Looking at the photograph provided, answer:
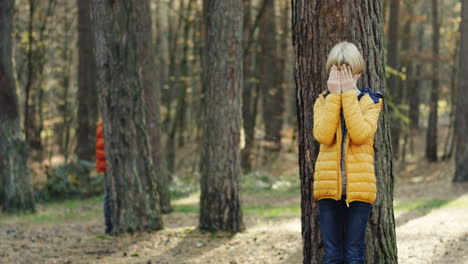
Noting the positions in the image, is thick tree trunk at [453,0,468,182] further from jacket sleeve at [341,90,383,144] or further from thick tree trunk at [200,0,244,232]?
jacket sleeve at [341,90,383,144]

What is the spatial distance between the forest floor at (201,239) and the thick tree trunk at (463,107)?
3092 mm

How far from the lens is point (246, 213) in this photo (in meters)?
12.1

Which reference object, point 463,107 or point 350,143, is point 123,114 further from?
point 463,107

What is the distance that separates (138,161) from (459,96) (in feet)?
37.2

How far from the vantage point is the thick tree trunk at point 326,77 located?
4.54 m

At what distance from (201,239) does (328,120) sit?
4805 mm

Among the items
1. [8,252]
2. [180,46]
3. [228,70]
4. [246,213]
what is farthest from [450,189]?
[180,46]

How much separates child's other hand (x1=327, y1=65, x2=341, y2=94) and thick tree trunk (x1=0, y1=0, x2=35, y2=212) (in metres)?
9.64

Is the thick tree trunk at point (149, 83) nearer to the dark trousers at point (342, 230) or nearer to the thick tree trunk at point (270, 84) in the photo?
the dark trousers at point (342, 230)

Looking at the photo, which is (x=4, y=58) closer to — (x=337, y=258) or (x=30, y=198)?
(x=30, y=198)

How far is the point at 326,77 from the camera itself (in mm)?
4570

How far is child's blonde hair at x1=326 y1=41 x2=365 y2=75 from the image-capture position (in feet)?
13.7

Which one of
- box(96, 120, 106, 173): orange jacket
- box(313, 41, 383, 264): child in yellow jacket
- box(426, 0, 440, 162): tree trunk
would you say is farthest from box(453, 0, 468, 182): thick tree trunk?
box(313, 41, 383, 264): child in yellow jacket

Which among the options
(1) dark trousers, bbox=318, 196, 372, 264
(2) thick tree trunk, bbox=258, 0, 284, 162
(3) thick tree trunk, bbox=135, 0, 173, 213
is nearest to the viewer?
(1) dark trousers, bbox=318, 196, 372, 264
